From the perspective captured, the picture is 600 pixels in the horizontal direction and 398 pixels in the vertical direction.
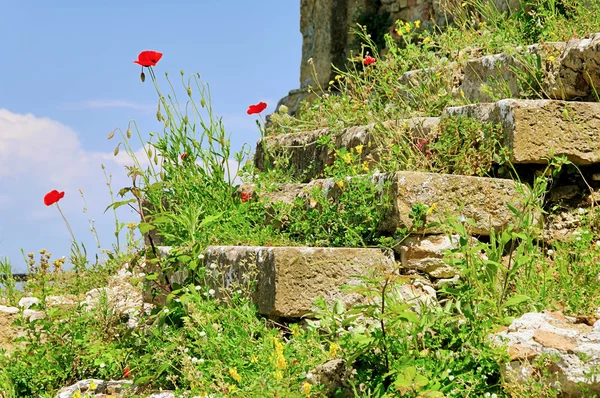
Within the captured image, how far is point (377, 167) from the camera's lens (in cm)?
524

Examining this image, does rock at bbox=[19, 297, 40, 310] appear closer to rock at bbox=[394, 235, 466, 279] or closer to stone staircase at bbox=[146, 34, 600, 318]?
stone staircase at bbox=[146, 34, 600, 318]

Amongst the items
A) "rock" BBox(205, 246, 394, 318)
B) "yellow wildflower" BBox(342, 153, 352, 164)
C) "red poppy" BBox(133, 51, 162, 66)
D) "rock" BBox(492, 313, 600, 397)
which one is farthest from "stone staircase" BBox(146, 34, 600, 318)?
"red poppy" BBox(133, 51, 162, 66)

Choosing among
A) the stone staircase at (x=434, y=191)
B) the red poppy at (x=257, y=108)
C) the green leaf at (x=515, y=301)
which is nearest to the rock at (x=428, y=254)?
the stone staircase at (x=434, y=191)

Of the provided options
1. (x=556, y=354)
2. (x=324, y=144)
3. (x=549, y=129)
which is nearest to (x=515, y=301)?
(x=556, y=354)

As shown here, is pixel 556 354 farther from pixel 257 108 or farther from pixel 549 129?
pixel 257 108

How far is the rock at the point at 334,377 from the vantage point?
10.6ft

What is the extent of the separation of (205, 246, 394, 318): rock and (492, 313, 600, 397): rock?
1.01 metres

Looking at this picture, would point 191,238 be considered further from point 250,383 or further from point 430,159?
point 430,159

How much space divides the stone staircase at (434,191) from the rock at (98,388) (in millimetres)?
828

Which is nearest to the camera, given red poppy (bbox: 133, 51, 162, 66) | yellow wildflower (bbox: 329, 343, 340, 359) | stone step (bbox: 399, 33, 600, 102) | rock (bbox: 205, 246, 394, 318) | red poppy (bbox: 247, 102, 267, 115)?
yellow wildflower (bbox: 329, 343, 340, 359)

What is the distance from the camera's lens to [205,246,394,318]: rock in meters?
3.98

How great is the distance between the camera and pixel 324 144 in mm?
5895

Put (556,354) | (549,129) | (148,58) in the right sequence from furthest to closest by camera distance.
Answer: (148,58) < (549,129) < (556,354)

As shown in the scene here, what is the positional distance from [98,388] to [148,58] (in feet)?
7.40
